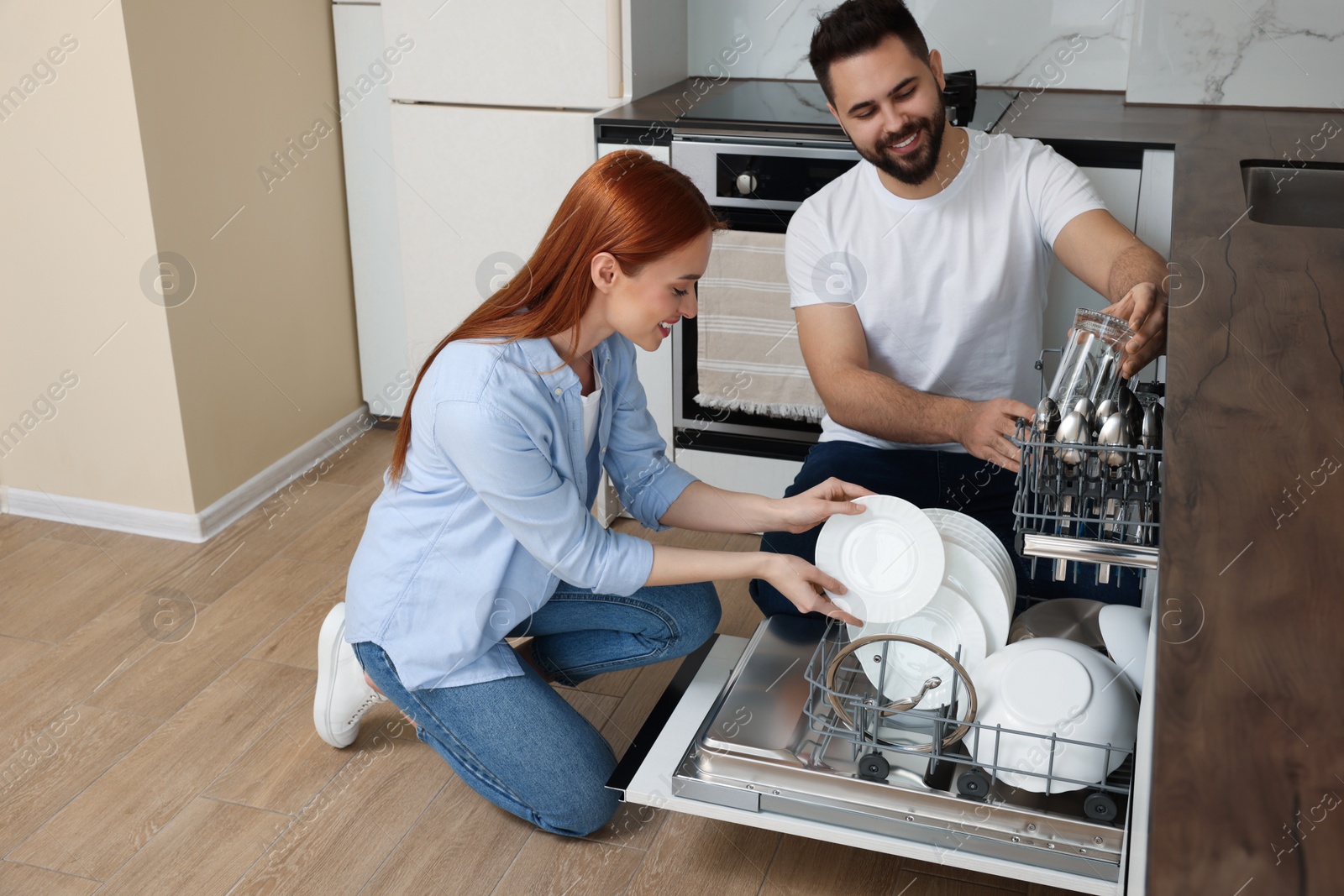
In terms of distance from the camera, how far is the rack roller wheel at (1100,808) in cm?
130

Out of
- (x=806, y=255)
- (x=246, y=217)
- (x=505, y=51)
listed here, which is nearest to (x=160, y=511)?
(x=246, y=217)

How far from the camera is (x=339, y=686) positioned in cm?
182

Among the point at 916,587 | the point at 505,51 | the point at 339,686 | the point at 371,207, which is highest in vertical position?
the point at 505,51

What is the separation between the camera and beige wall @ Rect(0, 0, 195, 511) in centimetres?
229

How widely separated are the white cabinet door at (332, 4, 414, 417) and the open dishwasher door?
1742 mm

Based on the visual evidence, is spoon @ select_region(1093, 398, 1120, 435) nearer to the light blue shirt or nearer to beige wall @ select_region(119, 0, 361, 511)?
the light blue shirt

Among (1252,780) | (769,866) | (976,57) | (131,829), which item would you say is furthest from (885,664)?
(976,57)

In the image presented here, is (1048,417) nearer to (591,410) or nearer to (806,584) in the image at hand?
(806,584)

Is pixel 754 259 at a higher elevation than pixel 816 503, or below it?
higher

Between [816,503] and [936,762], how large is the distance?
36 centimetres

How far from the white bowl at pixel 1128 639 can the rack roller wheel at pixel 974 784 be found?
0.66 feet

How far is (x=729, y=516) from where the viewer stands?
69.1 inches

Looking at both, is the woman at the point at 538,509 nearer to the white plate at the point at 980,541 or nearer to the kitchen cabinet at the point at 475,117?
the white plate at the point at 980,541

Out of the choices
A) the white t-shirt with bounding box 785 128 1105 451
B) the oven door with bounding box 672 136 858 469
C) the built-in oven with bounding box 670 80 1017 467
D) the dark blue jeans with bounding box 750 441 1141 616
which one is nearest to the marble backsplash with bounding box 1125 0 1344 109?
the built-in oven with bounding box 670 80 1017 467
